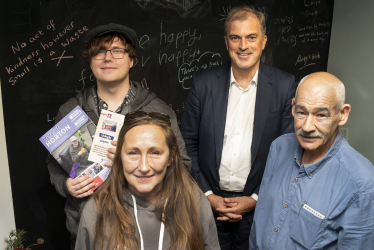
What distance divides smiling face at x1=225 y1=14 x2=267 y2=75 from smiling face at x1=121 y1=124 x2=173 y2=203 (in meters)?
0.83

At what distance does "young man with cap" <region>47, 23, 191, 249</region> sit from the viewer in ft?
5.13

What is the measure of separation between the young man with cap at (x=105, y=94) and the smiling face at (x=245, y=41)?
56 centimetres

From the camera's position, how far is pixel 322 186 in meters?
1.26

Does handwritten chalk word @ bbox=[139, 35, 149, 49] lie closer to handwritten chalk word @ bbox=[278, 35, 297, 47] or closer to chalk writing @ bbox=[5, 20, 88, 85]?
chalk writing @ bbox=[5, 20, 88, 85]

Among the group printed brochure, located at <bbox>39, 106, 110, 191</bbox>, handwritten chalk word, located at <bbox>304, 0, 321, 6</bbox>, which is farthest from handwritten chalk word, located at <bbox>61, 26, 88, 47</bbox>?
handwritten chalk word, located at <bbox>304, 0, 321, 6</bbox>

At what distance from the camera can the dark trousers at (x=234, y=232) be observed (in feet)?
6.48

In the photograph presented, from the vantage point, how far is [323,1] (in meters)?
3.89

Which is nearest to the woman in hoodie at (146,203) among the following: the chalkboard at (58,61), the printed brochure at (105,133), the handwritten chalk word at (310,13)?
the printed brochure at (105,133)

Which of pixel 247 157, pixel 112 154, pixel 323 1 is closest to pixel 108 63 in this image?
pixel 112 154

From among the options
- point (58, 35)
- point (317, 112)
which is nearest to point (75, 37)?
point (58, 35)

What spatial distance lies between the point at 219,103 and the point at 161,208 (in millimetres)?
841

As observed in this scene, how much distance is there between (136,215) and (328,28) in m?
A: 3.84

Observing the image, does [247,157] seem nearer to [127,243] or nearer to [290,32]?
[127,243]

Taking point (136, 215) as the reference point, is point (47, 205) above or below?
below
